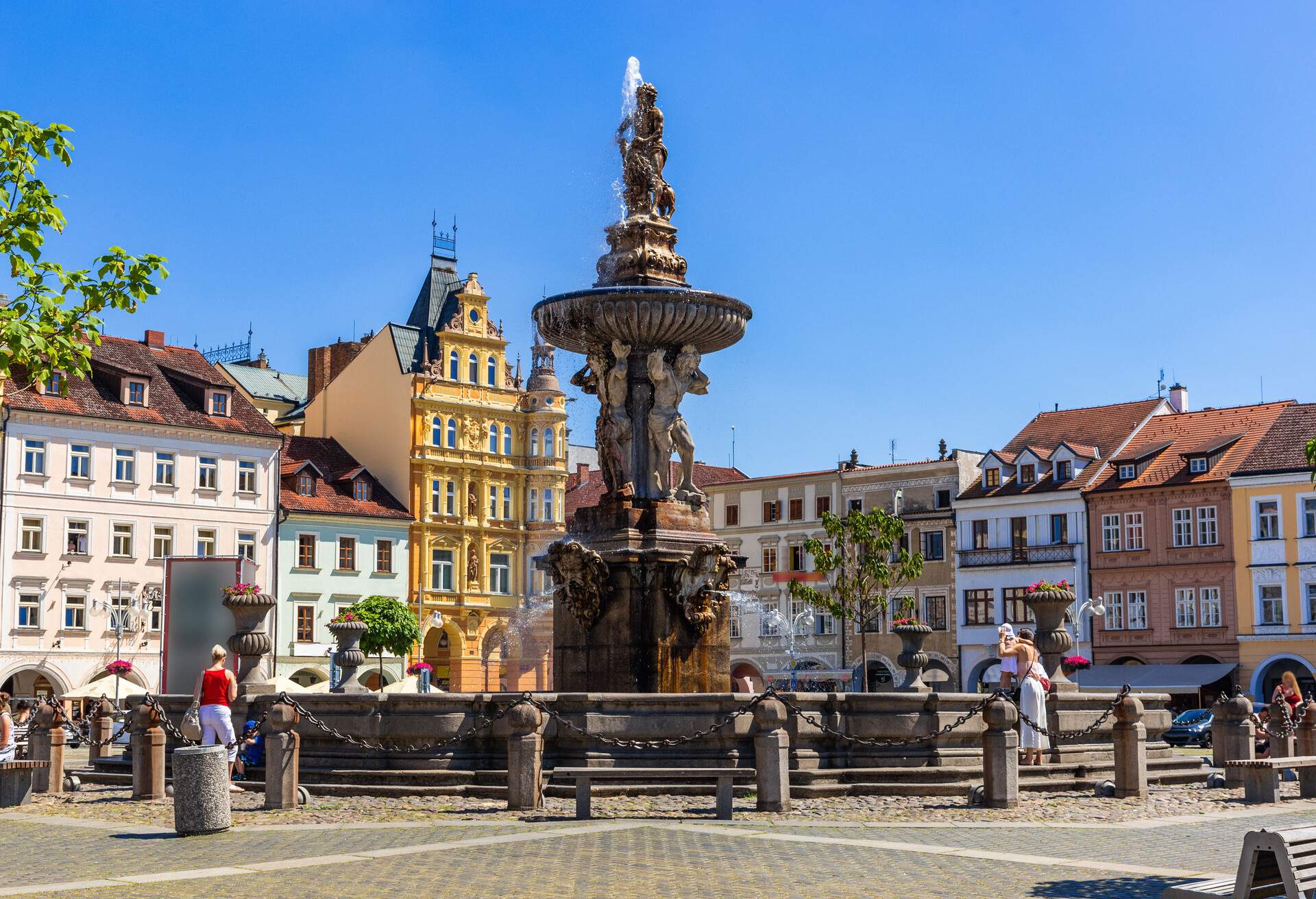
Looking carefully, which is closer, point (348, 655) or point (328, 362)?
point (348, 655)

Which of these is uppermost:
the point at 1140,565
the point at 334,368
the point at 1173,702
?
the point at 334,368

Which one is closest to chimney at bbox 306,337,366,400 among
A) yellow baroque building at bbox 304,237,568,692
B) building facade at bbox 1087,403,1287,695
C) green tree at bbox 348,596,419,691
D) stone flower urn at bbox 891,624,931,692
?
yellow baroque building at bbox 304,237,568,692

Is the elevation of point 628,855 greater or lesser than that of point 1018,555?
lesser

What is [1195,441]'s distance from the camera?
59406mm

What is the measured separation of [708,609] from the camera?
787 inches

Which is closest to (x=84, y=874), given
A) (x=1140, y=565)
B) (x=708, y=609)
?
(x=708, y=609)

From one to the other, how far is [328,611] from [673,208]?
141 feet

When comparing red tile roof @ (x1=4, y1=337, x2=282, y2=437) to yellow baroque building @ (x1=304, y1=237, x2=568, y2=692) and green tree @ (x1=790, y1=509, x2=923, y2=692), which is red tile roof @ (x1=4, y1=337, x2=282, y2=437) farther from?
green tree @ (x1=790, y1=509, x2=923, y2=692)

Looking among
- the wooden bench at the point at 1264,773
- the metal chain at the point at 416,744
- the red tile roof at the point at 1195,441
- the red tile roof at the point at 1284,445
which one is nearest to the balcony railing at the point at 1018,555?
the red tile roof at the point at 1195,441

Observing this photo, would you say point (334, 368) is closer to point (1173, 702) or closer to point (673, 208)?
point (1173, 702)

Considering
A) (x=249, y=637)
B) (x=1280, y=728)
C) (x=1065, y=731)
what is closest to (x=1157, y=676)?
(x=1280, y=728)

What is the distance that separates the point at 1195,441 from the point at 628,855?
167 ft

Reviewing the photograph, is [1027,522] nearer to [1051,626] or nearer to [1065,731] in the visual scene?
[1051,626]

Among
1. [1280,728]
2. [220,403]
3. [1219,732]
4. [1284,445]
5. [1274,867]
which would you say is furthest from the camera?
[220,403]
